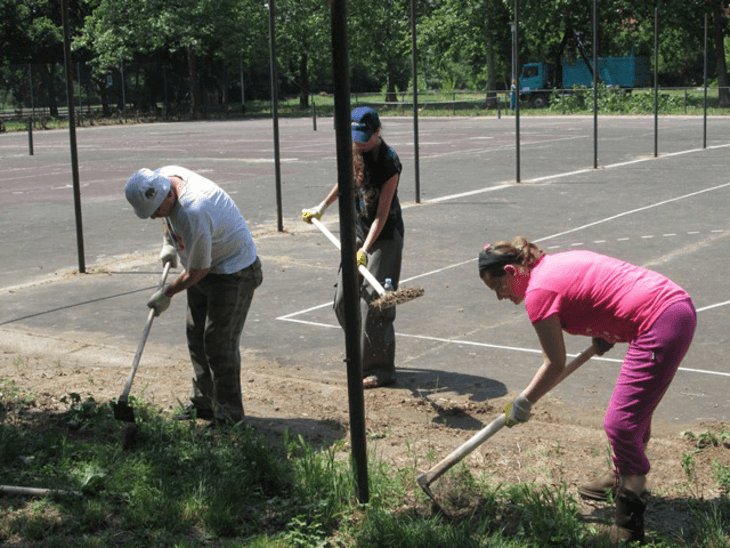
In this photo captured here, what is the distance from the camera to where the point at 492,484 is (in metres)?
4.66

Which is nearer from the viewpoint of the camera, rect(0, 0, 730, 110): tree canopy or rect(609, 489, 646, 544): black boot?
rect(609, 489, 646, 544): black boot

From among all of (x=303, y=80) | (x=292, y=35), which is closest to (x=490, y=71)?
(x=292, y=35)

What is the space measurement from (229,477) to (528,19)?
52752mm

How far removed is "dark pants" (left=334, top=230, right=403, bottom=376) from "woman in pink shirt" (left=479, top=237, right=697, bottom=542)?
247 cm

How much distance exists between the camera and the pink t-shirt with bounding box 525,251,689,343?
3910 mm

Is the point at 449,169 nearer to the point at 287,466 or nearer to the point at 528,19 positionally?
the point at 287,466

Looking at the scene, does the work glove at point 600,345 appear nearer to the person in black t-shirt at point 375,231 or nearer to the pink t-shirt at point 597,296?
the pink t-shirt at point 597,296

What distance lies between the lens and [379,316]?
6602mm

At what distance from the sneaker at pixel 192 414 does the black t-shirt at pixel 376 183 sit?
165 cm

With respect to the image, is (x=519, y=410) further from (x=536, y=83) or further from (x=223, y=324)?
(x=536, y=83)

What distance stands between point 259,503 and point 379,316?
228 centimetres

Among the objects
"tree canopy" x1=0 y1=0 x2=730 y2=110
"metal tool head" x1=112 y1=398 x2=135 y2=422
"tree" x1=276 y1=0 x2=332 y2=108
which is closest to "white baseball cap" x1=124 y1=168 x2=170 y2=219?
"metal tool head" x1=112 y1=398 x2=135 y2=422

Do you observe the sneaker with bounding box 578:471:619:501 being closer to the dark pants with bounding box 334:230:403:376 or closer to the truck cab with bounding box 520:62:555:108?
the dark pants with bounding box 334:230:403:376

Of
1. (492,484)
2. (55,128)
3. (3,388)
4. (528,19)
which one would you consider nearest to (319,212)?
(3,388)
